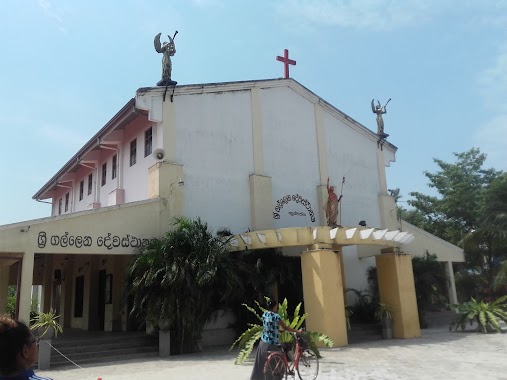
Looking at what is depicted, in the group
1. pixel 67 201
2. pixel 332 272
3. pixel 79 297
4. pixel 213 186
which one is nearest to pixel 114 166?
pixel 213 186

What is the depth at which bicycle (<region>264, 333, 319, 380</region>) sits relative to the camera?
6898mm

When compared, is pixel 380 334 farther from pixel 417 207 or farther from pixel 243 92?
pixel 417 207

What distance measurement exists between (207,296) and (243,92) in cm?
787

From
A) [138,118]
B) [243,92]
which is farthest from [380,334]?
[138,118]

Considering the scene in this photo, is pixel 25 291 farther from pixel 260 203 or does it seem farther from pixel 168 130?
pixel 260 203

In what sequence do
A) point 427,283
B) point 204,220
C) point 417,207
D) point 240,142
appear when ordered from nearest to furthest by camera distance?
1. point 204,220
2. point 240,142
3. point 427,283
4. point 417,207

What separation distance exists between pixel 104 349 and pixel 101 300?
641 cm

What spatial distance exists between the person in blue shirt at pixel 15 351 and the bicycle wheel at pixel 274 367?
5.12 meters

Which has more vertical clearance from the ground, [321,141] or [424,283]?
[321,141]

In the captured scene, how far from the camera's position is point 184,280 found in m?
12.5

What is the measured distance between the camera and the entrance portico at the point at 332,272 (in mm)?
12781

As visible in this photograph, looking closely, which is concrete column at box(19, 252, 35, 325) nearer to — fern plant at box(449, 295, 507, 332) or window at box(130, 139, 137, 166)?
window at box(130, 139, 137, 166)

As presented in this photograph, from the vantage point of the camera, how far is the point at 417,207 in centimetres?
3111

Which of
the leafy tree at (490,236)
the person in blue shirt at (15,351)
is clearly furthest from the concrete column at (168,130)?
the leafy tree at (490,236)
